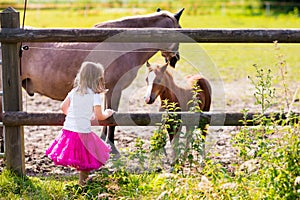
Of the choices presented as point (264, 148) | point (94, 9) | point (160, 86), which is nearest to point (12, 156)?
point (160, 86)

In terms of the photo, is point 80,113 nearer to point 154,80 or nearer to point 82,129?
point 82,129

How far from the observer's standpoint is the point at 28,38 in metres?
4.97

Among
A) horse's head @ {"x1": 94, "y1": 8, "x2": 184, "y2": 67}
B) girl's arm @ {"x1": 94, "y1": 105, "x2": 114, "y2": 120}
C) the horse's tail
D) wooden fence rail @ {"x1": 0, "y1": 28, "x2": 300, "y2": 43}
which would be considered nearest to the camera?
girl's arm @ {"x1": 94, "y1": 105, "x2": 114, "y2": 120}

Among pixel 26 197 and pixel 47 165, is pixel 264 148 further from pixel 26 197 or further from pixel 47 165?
pixel 47 165

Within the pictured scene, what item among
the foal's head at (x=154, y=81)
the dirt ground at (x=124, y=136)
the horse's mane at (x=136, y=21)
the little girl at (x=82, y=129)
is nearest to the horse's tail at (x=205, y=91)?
the dirt ground at (x=124, y=136)

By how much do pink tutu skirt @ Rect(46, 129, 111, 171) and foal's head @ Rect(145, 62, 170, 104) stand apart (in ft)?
3.03

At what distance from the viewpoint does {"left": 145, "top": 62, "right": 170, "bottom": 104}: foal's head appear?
5.48m

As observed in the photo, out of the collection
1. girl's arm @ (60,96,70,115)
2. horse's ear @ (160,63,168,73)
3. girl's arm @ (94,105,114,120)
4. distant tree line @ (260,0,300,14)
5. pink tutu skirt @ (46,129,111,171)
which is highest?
distant tree line @ (260,0,300,14)

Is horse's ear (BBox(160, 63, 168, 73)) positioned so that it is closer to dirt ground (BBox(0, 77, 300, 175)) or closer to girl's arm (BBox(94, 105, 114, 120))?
dirt ground (BBox(0, 77, 300, 175))

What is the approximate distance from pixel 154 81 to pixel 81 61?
1.32 m

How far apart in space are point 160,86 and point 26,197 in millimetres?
1717

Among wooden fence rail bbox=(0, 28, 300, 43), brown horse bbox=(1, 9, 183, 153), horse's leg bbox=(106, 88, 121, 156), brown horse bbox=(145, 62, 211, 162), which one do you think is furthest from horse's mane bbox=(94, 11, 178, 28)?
wooden fence rail bbox=(0, 28, 300, 43)

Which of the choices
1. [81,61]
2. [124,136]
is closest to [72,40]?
[81,61]

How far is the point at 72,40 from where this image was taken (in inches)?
197
